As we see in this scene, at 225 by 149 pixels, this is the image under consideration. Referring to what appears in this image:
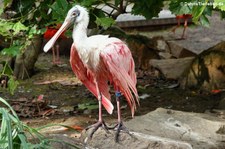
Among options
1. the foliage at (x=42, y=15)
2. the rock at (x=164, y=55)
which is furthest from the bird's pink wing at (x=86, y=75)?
the rock at (x=164, y=55)

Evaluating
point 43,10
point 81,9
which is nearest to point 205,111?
point 43,10

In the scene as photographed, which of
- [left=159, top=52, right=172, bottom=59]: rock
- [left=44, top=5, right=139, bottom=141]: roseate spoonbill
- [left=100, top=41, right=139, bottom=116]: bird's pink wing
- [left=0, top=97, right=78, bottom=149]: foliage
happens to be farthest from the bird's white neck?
[left=159, top=52, right=172, bottom=59]: rock

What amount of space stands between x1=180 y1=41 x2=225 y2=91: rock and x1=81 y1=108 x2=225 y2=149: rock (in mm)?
1326

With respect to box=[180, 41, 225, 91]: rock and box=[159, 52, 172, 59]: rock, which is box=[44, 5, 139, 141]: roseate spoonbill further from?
box=[159, 52, 172, 59]: rock

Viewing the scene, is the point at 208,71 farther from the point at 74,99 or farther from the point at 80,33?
the point at 80,33

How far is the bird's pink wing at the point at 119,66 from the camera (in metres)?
3.48

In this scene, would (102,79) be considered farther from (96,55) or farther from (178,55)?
(178,55)

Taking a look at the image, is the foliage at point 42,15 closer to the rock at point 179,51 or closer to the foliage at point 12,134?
the foliage at point 12,134

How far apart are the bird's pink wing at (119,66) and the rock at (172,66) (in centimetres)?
288

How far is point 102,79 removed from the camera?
12.3ft

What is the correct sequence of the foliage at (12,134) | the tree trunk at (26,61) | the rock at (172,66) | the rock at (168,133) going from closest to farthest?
the foliage at (12,134) → the rock at (168,133) → the tree trunk at (26,61) → the rock at (172,66)

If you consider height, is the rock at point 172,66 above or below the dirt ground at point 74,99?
above

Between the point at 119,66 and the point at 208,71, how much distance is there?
2.54m

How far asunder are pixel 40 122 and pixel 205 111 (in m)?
1.47
